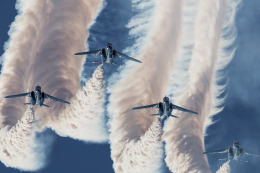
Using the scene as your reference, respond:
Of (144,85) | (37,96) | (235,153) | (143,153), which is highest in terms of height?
(144,85)

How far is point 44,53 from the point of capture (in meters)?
89.3

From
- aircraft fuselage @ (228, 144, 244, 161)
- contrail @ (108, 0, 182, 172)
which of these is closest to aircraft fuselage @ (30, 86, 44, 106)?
contrail @ (108, 0, 182, 172)

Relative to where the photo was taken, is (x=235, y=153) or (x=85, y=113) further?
(x=235, y=153)

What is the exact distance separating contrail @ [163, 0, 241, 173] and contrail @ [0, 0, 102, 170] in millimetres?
17310

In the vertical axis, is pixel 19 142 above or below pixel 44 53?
below

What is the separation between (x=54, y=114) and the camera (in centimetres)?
8662

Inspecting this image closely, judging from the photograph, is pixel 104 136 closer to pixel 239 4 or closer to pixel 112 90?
pixel 112 90

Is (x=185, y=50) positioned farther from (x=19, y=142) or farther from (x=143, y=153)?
(x=19, y=142)

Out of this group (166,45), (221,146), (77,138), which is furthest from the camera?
(221,146)

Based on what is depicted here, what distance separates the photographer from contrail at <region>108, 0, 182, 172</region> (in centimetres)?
8600

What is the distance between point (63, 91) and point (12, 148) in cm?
1114

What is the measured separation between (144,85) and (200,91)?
33.0 ft

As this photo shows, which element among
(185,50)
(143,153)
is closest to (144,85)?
(185,50)

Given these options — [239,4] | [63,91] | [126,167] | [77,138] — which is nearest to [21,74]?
[63,91]
